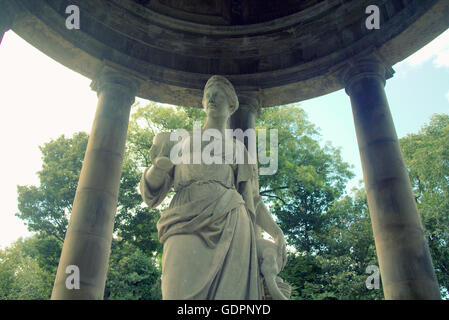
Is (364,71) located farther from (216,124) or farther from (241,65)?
(216,124)

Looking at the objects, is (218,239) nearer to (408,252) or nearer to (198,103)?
(408,252)

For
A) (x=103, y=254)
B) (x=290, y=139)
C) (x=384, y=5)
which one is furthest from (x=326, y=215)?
(x=103, y=254)

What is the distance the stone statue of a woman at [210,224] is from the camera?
5641 mm

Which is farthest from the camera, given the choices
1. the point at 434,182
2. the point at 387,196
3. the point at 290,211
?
the point at 290,211

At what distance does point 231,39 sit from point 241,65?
5.27 ft

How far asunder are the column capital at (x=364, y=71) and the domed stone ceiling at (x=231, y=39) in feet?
0.97

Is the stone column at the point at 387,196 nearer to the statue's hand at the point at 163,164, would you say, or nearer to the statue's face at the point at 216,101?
the statue's face at the point at 216,101

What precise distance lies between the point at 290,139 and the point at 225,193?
28.8 meters

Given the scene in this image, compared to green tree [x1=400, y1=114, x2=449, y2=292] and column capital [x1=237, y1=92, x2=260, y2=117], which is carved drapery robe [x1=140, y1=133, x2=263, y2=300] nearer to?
column capital [x1=237, y1=92, x2=260, y2=117]

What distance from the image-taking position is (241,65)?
20.1m

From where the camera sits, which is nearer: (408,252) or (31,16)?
(408,252)

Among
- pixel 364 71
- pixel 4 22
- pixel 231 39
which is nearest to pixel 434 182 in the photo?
pixel 364 71

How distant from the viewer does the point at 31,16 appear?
51.1 ft

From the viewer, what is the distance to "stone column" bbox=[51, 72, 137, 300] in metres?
12.8
